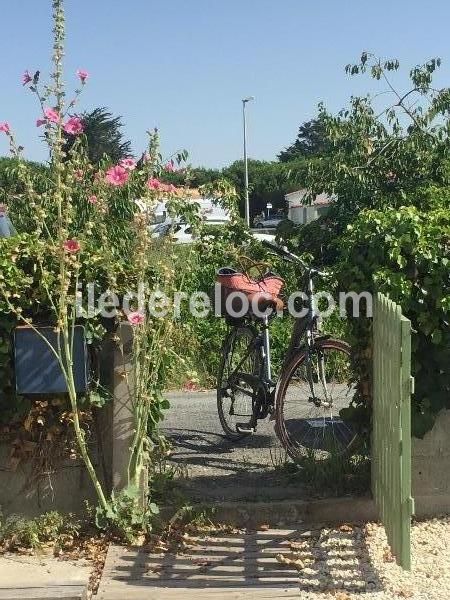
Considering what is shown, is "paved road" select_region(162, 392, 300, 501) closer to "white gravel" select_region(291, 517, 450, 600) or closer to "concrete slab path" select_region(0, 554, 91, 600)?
"white gravel" select_region(291, 517, 450, 600)

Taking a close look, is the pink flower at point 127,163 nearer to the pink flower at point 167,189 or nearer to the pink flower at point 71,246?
the pink flower at point 167,189

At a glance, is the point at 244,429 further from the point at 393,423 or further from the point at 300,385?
the point at 393,423

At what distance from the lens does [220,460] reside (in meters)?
5.57

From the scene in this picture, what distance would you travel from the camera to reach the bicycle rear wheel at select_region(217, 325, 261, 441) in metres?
5.80

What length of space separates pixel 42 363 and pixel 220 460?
5.84 ft

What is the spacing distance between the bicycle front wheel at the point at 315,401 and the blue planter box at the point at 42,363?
143 cm

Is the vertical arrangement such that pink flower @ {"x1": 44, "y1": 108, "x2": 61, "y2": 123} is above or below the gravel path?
above

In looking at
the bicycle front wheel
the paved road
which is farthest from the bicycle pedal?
the bicycle front wheel

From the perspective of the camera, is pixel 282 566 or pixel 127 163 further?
pixel 127 163

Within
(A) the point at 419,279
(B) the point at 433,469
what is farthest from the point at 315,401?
(A) the point at 419,279

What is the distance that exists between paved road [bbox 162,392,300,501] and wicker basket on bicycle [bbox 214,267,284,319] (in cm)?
97

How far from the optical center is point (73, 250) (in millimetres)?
4090

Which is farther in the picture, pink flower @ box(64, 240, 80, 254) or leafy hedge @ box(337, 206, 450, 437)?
leafy hedge @ box(337, 206, 450, 437)

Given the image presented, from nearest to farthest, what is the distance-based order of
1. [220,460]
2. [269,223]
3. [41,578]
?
[41,578], [220,460], [269,223]
